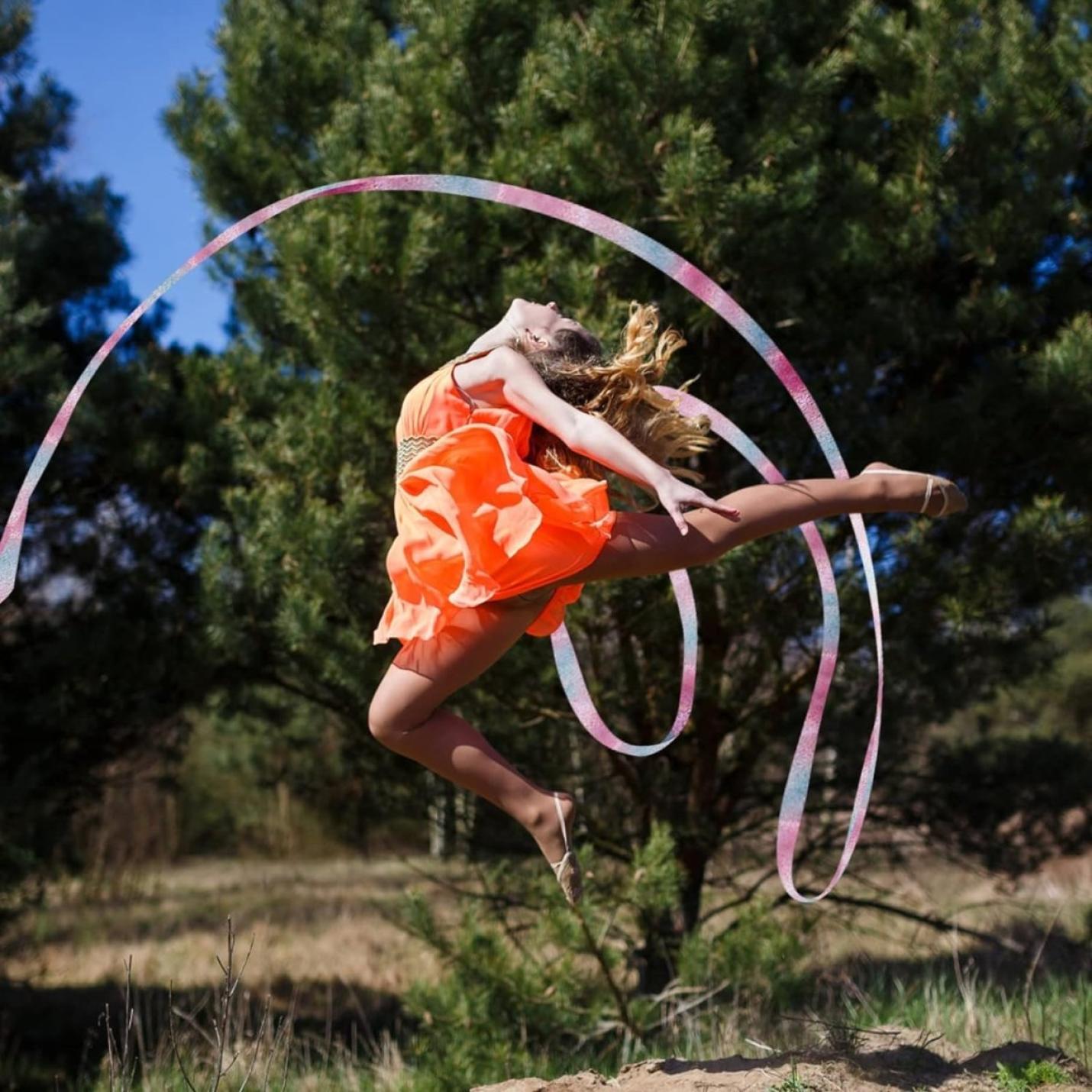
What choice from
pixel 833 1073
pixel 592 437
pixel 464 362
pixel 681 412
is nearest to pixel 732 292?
pixel 681 412

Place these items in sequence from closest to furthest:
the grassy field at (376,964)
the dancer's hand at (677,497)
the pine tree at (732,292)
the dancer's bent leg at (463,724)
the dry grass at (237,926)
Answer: the dancer's hand at (677,497)
the dancer's bent leg at (463,724)
the grassy field at (376,964)
the pine tree at (732,292)
the dry grass at (237,926)

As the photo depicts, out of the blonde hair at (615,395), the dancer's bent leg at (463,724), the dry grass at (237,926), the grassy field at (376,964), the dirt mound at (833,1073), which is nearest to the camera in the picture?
the dancer's bent leg at (463,724)

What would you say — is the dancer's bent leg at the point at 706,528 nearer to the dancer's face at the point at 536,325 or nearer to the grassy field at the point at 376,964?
the dancer's face at the point at 536,325

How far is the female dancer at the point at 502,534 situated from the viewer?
2586mm

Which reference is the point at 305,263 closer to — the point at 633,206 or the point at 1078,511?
the point at 633,206

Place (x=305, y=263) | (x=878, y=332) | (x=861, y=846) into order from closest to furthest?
(x=305, y=263), (x=878, y=332), (x=861, y=846)

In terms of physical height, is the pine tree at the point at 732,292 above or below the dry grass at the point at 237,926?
above

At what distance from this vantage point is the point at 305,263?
15.5 feet

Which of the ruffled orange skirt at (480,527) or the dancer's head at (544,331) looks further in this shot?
the dancer's head at (544,331)

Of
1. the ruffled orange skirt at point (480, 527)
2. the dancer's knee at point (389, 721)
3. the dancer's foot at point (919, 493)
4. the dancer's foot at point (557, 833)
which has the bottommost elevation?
the dancer's foot at point (557, 833)

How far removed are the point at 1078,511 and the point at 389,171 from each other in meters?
3.08

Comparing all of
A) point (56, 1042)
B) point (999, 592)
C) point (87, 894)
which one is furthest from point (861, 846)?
point (87, 894)

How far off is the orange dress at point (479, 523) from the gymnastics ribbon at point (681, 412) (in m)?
0.56

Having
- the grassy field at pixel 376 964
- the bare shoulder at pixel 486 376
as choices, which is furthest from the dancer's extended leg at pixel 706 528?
the grassy field at pixel 376 964
